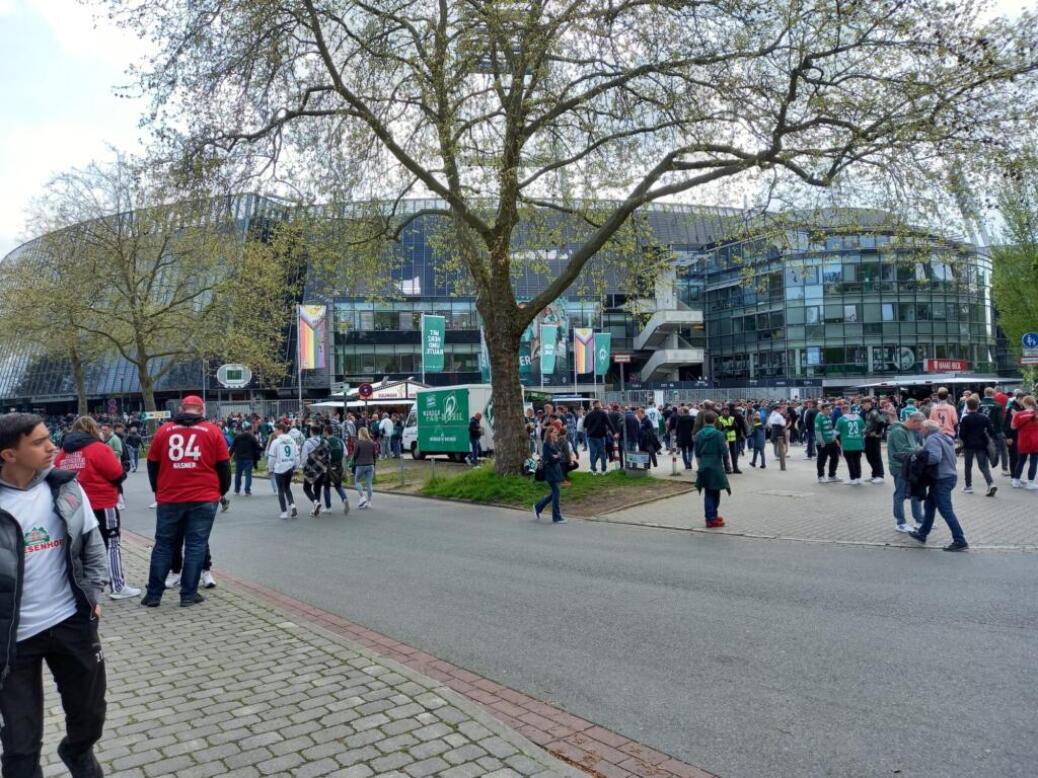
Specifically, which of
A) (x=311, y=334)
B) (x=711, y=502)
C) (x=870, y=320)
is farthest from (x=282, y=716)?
(x=870, y=320)

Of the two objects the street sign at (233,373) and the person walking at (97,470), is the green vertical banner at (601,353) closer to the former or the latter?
the street sign at (233,373)

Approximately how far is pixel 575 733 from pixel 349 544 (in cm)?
714

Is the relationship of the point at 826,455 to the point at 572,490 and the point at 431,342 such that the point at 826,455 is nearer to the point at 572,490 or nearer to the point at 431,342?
the point at 572,490

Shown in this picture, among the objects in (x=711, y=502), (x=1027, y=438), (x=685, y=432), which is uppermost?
(x=1027, y=438)

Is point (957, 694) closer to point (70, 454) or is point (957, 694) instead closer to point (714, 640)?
point (714, 640)

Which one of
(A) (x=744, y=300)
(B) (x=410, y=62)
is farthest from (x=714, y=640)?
(A) (x=744, y=300)

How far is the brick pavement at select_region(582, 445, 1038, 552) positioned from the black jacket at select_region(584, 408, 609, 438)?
13.1 feet

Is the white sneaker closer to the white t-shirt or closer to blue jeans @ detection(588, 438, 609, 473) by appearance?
the white t-shirt

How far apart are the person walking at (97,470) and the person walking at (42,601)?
15.2 ft

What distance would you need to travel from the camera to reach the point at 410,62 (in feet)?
45.7

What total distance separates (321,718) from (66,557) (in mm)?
1731

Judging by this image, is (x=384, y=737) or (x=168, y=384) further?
(x=168, y=384)

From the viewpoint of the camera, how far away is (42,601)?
317 centimetres

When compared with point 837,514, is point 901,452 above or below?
above
